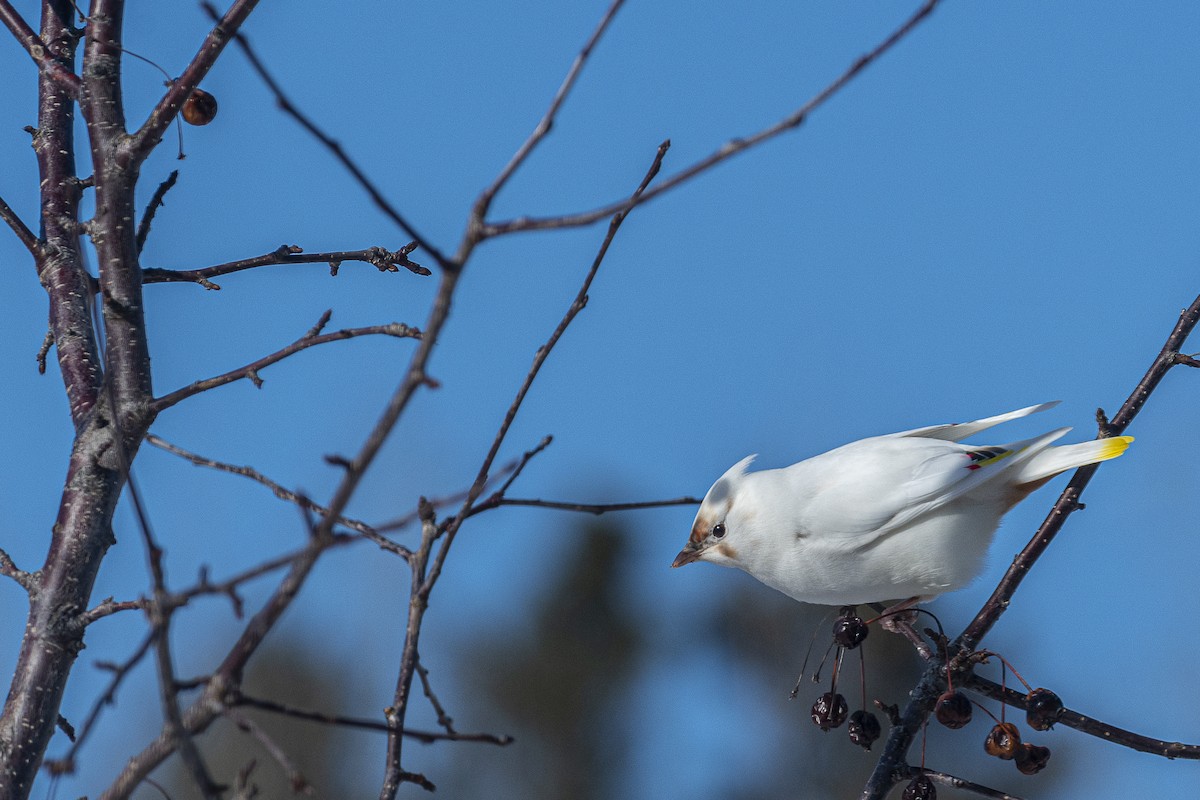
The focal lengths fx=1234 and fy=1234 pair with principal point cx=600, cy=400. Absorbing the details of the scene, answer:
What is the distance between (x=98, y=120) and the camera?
227cm

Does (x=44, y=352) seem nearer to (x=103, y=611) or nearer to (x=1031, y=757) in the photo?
(x=103, y=611)

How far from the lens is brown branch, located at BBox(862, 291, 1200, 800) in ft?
7.02

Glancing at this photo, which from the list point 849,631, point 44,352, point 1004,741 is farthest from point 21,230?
point 1004,741

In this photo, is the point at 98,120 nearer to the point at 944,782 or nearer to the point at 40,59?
the point at 40,59

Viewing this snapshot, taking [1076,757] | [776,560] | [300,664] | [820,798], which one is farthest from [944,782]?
[300,664]

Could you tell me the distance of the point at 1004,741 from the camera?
2463 millimetres

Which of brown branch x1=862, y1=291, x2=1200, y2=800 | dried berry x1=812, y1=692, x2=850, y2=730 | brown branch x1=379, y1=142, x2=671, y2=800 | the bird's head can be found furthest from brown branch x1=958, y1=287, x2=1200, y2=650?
brown branch x1=379, y1=142, x2=671, y2=800

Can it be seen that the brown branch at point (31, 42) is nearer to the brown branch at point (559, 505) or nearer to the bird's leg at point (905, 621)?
the brown branch at point (559, 505)

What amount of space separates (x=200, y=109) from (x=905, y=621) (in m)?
1.93

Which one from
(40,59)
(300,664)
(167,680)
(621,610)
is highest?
(300,664)

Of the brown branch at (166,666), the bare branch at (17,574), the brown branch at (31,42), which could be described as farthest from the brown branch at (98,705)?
the brown branch at (31,42)

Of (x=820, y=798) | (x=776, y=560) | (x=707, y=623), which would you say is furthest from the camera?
(x=707, y=623)

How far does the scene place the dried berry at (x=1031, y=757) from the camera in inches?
95.4

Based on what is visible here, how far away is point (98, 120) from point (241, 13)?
1.26 ft
